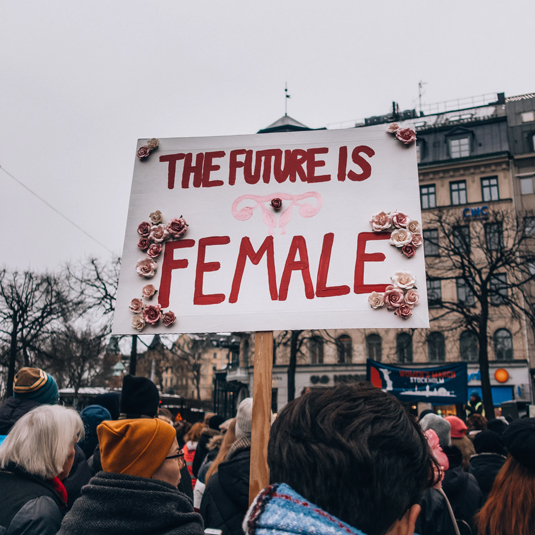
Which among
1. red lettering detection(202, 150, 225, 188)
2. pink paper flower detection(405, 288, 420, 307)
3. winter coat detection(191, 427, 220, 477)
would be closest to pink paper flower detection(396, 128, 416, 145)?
pink paper flower detection(405, 288, 420, 307)

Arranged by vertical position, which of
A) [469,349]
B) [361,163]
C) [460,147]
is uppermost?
[460,147]

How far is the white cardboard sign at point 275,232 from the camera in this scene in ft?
9.15

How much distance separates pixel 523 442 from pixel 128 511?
171 cm

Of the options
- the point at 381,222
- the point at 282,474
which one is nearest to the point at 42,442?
the point at 282,474

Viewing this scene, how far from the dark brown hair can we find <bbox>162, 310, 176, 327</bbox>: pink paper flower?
5.96ft

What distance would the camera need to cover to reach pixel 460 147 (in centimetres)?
3350

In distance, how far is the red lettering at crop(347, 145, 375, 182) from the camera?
3059mm

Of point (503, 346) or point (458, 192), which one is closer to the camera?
point (503, 346)

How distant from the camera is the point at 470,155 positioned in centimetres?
3284

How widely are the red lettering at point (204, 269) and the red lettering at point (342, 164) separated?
76 cm

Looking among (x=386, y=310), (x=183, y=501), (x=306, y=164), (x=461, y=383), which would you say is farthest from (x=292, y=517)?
(x=461, y=383)

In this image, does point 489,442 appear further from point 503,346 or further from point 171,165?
point 503,346

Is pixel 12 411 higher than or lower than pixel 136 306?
lower

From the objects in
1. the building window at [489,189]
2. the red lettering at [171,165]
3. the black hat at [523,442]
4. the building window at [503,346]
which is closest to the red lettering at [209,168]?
the red lettering at [171,165]
